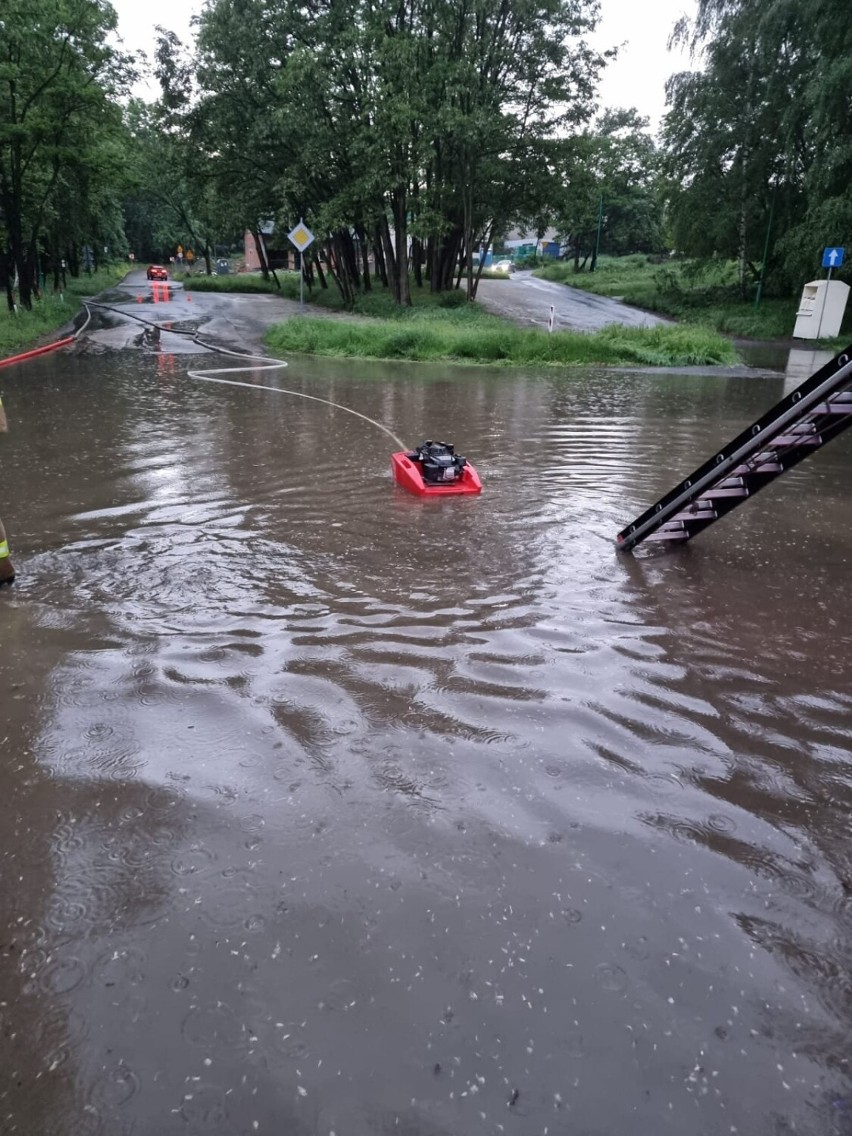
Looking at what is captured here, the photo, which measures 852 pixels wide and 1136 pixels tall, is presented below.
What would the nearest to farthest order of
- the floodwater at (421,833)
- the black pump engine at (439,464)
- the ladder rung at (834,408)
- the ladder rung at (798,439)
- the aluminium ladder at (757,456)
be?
1. the floodwater at (421,833)
2. the aluminium ladder at (757,456)
3. the ladder rung at (834,408)
4. the ladder rung at (798,439)
5. the black pump engine at (439,464)

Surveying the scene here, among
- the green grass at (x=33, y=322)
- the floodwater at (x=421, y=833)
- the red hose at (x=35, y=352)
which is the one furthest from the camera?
the green grass at (x=33, y=322)

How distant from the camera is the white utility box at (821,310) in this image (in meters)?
27.5

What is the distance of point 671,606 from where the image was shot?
219 inches

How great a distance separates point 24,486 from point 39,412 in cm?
505

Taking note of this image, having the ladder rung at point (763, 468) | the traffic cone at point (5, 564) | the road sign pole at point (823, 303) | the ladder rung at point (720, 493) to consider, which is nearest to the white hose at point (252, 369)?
the ladder rung at point (720, 493)

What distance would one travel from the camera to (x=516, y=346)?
2186 centimetres

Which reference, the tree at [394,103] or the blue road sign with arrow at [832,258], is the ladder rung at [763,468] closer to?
the blue road sign with arrow at [832,258]

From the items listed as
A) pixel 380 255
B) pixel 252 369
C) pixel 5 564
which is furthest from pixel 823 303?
pixel 5 564

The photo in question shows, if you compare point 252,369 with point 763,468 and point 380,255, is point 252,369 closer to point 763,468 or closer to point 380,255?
point 763,468

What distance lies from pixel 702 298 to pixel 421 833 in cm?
3926

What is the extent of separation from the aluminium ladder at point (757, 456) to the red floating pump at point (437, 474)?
193 cm

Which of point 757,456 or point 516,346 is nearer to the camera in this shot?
point 757,456

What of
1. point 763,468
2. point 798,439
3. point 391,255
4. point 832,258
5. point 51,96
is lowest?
point 763,468

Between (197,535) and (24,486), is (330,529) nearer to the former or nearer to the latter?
(197,535)
